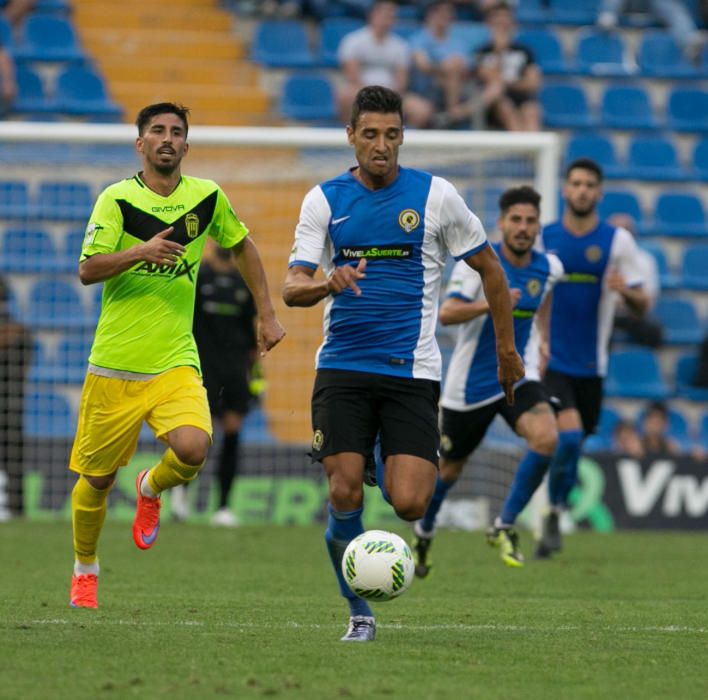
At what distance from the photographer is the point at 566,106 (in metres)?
20.0

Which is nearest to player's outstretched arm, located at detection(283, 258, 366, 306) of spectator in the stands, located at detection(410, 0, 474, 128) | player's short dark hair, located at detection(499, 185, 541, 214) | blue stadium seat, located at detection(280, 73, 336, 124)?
player's short dark hair, located at detection(499, 185, 541, 214)

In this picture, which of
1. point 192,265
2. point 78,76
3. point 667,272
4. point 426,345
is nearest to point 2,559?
point 192,265

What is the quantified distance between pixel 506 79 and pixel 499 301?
1173 centimetres

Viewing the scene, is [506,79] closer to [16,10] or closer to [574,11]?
[574,11]

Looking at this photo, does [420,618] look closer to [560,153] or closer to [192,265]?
[192,265]

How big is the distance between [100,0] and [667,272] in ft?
25.1

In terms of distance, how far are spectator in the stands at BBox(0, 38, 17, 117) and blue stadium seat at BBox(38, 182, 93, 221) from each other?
189 centimetres

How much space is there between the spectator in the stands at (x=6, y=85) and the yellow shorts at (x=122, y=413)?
9.83 meters

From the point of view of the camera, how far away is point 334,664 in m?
6.23

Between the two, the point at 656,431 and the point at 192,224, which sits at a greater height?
the point at 192,224

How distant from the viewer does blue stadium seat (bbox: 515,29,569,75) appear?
66.5 feet

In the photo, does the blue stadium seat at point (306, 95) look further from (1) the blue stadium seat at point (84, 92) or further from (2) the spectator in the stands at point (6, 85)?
(2) the spectator in the stands at point (6, 85)

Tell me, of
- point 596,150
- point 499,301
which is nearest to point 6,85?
point 596,150


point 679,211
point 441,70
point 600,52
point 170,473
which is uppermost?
point 600,52
